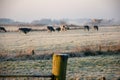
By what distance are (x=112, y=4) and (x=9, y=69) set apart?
508cm

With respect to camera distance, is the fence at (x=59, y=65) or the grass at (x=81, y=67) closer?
the fence at (x=59, y=65)

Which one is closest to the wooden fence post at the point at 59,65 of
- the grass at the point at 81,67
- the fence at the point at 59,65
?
the fence at the point at 59,65

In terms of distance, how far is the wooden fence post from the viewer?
188 cm

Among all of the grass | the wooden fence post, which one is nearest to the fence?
the wooden fence post

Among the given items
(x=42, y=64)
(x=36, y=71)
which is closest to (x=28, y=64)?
(x=42, y=64)

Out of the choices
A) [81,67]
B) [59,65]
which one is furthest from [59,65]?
[81,67]

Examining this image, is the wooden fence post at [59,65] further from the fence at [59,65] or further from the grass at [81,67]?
the grass at [81,67]

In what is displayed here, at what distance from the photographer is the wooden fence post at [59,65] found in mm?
1879

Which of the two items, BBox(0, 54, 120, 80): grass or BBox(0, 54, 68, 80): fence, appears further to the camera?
BBox(0, 54, 120, 80): grass

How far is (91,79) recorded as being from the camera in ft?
15.8

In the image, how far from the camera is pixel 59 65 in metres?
1.89

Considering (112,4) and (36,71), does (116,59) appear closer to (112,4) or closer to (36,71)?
(36,71)

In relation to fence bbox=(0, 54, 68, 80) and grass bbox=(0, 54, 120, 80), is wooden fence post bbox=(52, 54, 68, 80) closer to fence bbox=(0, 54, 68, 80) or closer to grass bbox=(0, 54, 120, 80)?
fence bbox=(0, 54, 68, 80)

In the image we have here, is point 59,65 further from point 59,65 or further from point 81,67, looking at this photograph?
point 81,67
